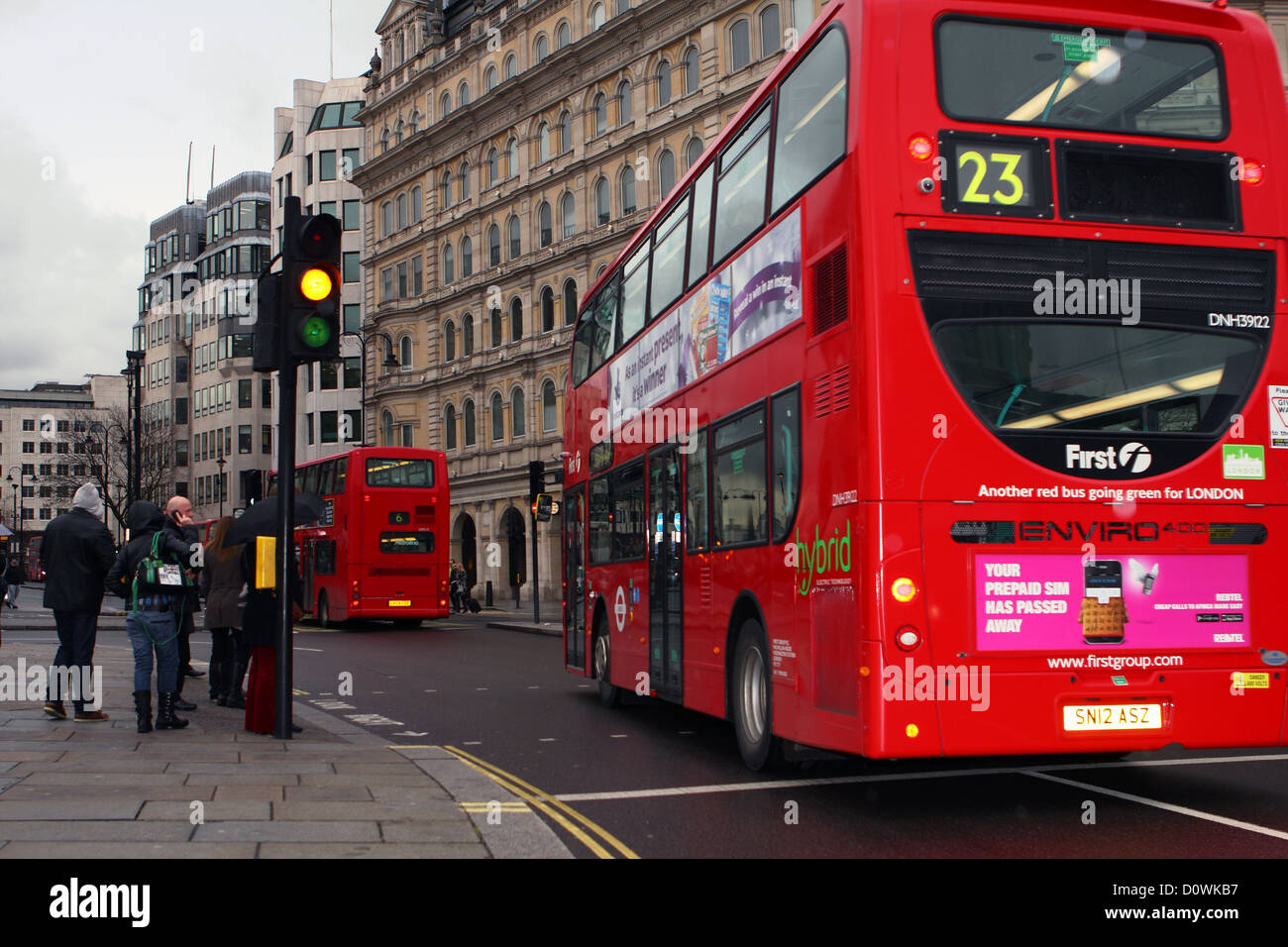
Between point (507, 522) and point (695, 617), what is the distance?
40.9 metres

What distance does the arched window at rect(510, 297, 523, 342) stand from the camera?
50969 millimetres

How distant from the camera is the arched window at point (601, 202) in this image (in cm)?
4638

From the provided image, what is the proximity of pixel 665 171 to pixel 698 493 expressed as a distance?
112ft

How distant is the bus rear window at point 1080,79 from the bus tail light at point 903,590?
8.19ft

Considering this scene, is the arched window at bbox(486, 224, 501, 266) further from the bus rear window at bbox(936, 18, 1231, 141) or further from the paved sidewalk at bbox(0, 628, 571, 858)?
the bus rear window at bbox(936, 18, 1231, 141)

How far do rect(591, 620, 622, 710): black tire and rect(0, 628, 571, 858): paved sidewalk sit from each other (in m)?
3.23

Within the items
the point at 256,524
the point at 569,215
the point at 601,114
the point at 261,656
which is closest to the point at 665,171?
the point at 601,114

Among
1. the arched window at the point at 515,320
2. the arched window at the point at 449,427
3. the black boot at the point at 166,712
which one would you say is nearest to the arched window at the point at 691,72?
the arched window at the point at 515,320

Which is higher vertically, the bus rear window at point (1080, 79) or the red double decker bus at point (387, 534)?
the bus rear window at point (1080, 79)

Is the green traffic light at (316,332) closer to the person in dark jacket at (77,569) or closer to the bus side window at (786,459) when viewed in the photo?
the person in dark jacket at (77,569)

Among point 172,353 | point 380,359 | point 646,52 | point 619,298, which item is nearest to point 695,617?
point 619,298

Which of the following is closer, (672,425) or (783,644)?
(783,644)
